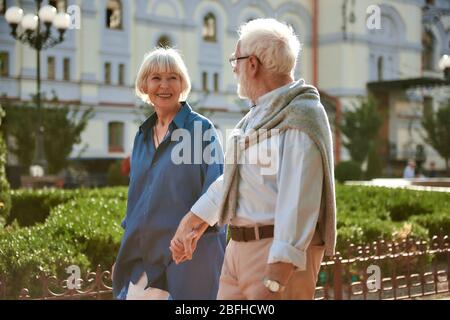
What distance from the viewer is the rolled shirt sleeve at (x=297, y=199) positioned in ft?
9.32

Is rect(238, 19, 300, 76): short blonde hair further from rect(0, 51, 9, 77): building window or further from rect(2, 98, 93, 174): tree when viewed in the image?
rect(0, 51, 9, 77): building window

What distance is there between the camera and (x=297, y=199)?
284 cm

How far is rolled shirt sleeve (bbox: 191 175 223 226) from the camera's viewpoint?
346cm

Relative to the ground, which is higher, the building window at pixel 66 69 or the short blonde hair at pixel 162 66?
the building window at pixel 66 69

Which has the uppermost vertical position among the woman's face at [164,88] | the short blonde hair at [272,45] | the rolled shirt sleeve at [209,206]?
the short blonde hair at [272,45]

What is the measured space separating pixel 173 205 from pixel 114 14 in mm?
29323

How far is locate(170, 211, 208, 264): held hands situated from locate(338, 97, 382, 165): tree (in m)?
29.1

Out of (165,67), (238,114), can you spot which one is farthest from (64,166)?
(165,67)

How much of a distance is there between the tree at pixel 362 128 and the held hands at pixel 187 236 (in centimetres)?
2910

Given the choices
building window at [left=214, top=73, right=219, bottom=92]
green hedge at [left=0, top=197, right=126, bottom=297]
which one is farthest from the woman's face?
building window at [left=214, top=73, right=219, bottom=92]

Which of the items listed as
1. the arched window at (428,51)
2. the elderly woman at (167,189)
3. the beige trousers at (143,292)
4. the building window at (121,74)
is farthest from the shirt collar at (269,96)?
the arched window at (428,51)

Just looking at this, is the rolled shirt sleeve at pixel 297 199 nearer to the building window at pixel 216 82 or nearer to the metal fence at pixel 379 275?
the metal fence at pixel 379 275

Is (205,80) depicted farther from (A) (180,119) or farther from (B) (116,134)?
(A) (180,119)

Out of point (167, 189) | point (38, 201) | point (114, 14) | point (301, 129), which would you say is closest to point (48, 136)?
point (114, 14)
